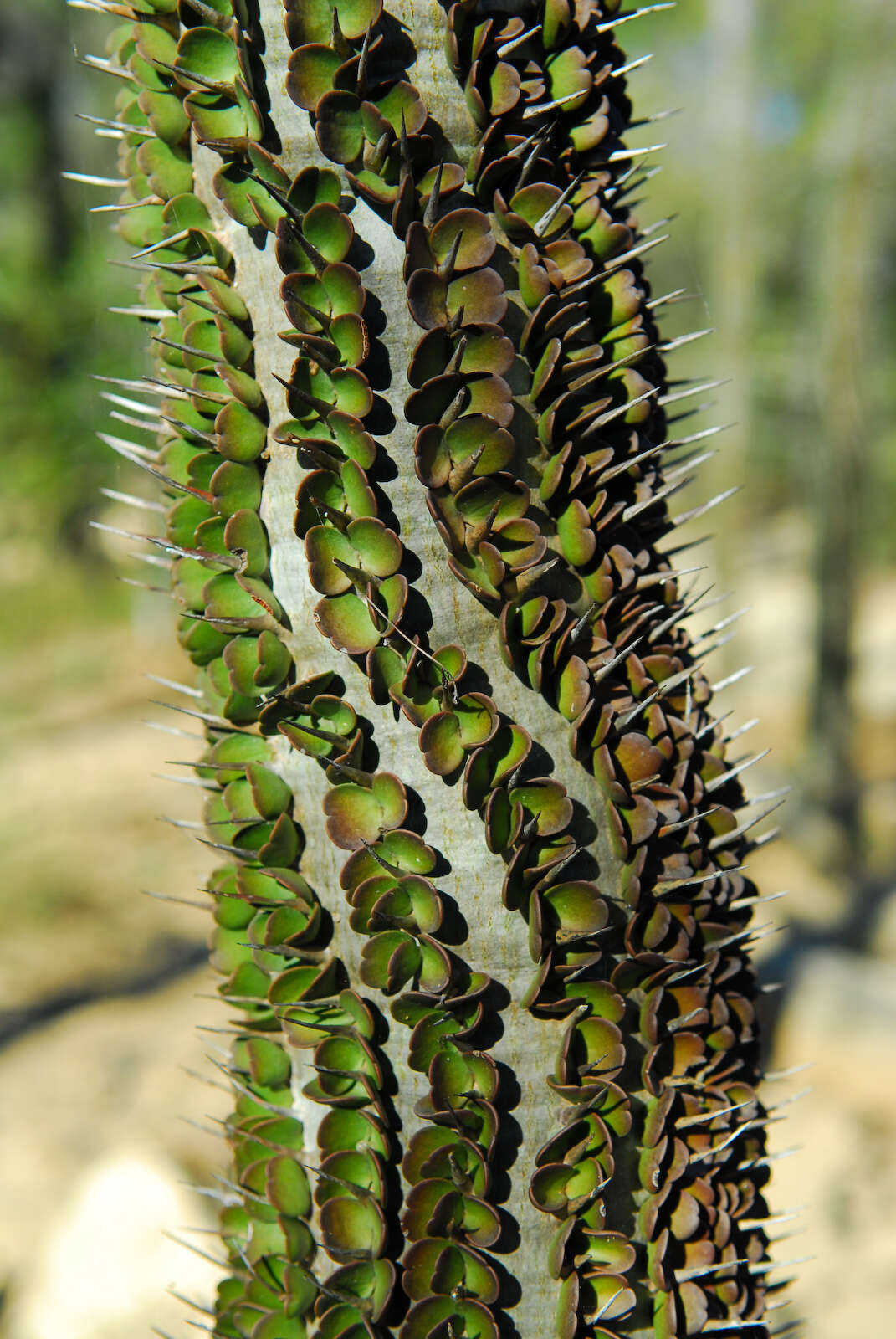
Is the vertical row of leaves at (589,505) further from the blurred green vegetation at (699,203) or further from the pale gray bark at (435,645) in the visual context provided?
the blurred green vegetation at (699,203)

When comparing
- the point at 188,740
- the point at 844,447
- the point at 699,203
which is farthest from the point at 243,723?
the point at 699,203

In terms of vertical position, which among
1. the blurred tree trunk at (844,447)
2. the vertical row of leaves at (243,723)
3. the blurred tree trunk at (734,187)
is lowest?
the vertical row of leaves at (243,723)

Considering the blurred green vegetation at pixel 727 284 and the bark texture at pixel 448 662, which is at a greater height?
the blurred green vegetation at pixel 727 284

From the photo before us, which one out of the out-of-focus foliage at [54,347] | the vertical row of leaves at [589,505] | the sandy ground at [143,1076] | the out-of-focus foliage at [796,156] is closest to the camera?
the vertical row of leaves at [589,505]

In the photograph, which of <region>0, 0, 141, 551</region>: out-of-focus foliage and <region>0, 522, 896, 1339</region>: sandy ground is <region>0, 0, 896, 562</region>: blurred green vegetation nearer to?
<region>0, 0, 141, 551</region>: out-of-focus foliage

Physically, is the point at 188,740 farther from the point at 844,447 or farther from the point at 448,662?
the point at 448,662

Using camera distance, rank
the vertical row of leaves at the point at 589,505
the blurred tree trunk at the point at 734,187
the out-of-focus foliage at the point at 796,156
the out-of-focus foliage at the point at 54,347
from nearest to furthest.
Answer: the vertical row of leaves at the point at 589,505
the out-of-focus foliage at the point at 796,156
the blurred tree trunk at the point at 734,187
the out-of-focus foliage at the point at 54,347

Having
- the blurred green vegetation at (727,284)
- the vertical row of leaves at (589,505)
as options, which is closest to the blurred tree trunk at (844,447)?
the blurred green vegetation at (727,284)

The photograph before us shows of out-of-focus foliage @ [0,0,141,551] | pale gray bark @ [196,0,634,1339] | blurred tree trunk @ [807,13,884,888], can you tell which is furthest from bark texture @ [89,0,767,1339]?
out-of-focus foliage @ [0,0,141,551]
